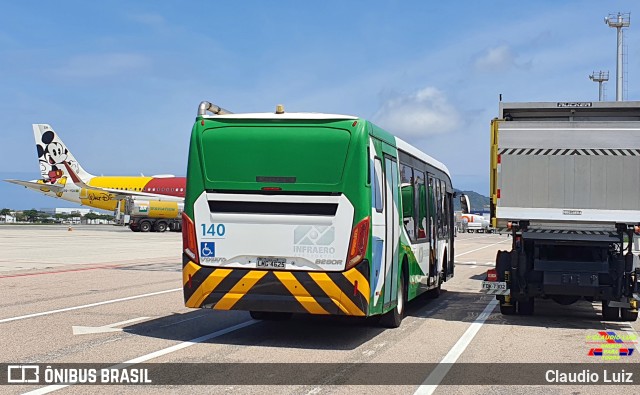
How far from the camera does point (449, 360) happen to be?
8867 millimetres

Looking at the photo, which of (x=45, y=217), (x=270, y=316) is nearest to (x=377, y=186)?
(x=270, y=316)

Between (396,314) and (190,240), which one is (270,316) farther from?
(190,240)

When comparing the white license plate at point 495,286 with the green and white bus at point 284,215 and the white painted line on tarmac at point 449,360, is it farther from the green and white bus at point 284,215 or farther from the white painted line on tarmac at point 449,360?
the green and white bus at point 284,215

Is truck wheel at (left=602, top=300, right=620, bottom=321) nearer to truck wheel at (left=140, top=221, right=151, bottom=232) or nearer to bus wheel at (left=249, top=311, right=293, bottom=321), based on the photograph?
bus wheel at (left=249, top=311, right=293, bottom=321)

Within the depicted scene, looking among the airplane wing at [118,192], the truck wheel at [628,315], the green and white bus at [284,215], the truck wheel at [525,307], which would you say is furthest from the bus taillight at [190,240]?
the airplane wing at [118,192]

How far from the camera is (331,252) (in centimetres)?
937

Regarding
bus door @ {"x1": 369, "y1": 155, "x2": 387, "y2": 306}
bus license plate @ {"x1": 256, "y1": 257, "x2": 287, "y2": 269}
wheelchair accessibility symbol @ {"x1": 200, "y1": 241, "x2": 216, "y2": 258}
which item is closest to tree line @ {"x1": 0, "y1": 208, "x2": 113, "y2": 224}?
wheelchair accessibility symbol @ {"x1": 200, "y1": 241, "x2": 216, "y2": 258}

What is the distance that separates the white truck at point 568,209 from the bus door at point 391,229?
217cm

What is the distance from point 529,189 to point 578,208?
83cm

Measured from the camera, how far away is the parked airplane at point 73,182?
2621 inches

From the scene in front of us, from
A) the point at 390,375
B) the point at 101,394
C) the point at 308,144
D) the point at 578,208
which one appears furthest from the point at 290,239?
the point at 578,208

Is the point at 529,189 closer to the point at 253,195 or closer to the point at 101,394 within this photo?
the point at 253,195

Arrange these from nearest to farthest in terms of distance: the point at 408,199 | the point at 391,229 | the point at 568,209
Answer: the point at 391,229, the point at 568,209, the point at 408,199

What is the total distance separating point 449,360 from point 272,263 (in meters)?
2.47
